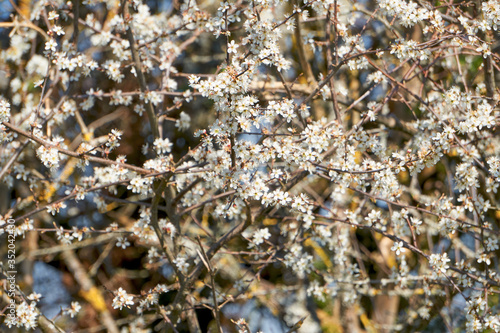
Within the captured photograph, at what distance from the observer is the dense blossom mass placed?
257cm

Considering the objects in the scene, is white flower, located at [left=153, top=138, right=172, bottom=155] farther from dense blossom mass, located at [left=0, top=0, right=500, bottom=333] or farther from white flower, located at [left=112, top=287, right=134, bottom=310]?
white flower, located at [left=112, top=287, right=134, bottom=310]

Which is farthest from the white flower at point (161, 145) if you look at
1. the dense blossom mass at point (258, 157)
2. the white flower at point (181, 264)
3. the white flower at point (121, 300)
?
the white flower at point (121, 300)

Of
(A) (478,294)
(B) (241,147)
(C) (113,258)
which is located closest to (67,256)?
(C) (113,258)

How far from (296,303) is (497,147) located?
9.23 feet

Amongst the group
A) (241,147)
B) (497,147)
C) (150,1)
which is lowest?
(497,147)

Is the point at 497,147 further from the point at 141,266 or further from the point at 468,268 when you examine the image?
the point at 141,266

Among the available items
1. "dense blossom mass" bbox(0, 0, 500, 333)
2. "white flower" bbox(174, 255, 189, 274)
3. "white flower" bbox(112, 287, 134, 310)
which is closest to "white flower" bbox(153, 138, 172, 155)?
"dense blossom mass" bbox(0, 0, 500, 333)

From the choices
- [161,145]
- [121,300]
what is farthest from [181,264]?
[161,145]

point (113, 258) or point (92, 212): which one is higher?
point (92, 212)

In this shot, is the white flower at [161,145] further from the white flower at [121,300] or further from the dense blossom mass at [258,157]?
the white flower at [121,300]

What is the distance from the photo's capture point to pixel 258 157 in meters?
2.38

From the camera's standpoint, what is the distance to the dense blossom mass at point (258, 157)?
2.57m

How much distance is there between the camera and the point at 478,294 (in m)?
3.01

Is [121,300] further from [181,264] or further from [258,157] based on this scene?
[258,157]
